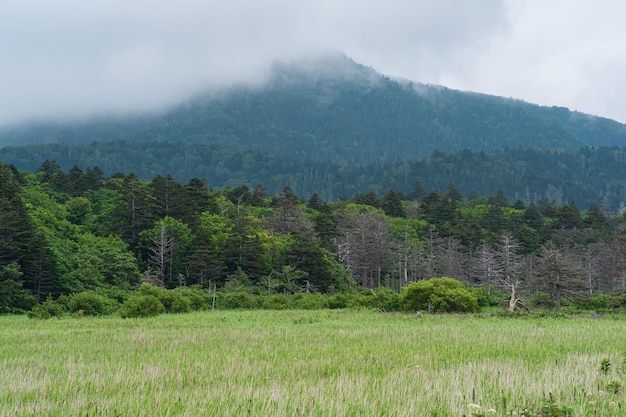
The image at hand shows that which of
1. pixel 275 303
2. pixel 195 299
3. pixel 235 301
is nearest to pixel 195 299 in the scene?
pixel 195 299

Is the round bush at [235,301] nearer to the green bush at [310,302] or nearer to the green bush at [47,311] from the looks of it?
the green bush at [310,302]

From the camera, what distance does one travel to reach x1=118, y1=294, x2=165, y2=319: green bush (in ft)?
98.8

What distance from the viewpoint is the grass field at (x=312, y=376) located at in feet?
22.3

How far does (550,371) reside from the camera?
9477 millimetres

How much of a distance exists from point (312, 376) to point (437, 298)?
24910mm

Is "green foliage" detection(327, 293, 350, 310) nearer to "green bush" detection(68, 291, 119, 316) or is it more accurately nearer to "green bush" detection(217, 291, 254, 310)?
"green bush" detection(217, 291, 254, 310)

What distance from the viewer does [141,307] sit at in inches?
1204

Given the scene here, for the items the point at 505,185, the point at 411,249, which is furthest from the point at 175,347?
the point at 505,185

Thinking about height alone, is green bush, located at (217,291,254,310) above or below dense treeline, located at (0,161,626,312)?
below

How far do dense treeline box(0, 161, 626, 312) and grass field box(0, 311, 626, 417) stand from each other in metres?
22.8

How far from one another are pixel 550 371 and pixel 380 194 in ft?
616

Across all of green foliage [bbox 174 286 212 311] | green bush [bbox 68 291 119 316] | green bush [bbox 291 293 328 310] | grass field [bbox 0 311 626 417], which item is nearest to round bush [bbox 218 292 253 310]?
green foliage [bbox 174 286 212 311]

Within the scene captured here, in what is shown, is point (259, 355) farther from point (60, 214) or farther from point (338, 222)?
point (338, 222)

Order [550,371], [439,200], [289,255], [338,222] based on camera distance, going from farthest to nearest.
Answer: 1. [439,200]
2. [338,222]
3. [289,255]
4. [550,371]
